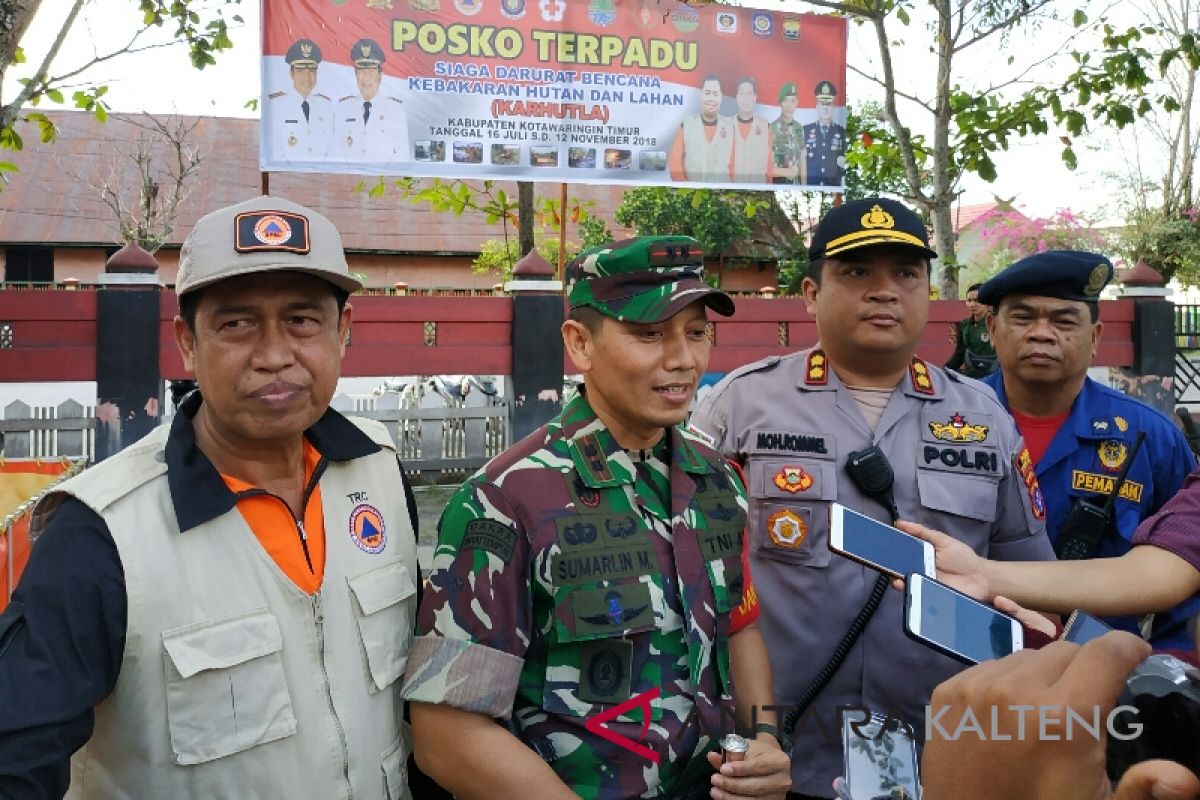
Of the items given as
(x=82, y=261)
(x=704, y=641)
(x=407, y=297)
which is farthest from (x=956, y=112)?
(x=82, y=261)

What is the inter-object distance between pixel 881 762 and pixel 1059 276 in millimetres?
1789

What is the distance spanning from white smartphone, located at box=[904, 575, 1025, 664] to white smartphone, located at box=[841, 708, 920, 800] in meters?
0.52

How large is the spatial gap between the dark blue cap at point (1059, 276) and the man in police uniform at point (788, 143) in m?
5.95

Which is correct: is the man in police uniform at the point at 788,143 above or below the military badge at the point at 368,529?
above

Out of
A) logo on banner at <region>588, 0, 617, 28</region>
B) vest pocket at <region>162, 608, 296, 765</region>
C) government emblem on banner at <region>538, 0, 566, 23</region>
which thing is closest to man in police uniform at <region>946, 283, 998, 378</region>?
logo on banner at <region>588, 0, 617, 28</region>

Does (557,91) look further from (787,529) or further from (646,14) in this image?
(787,529)

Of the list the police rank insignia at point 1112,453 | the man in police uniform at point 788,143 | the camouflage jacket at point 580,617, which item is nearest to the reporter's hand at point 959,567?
the camouflage jacket at point 580,617

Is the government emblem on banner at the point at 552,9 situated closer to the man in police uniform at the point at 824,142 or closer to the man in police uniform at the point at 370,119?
the man in police uniform at the point at 370,119

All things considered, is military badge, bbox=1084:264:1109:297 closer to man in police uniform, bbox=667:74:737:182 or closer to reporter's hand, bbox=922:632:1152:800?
reporter's hand, bbox=922:632:1152:800

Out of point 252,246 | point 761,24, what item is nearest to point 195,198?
point 761,24

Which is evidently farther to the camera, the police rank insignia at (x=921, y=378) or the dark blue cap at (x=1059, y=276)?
the dark blue cap at (x=1059, y=276)

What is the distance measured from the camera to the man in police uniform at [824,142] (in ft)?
28.3

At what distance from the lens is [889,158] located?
9234mm

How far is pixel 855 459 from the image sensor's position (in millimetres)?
2309
